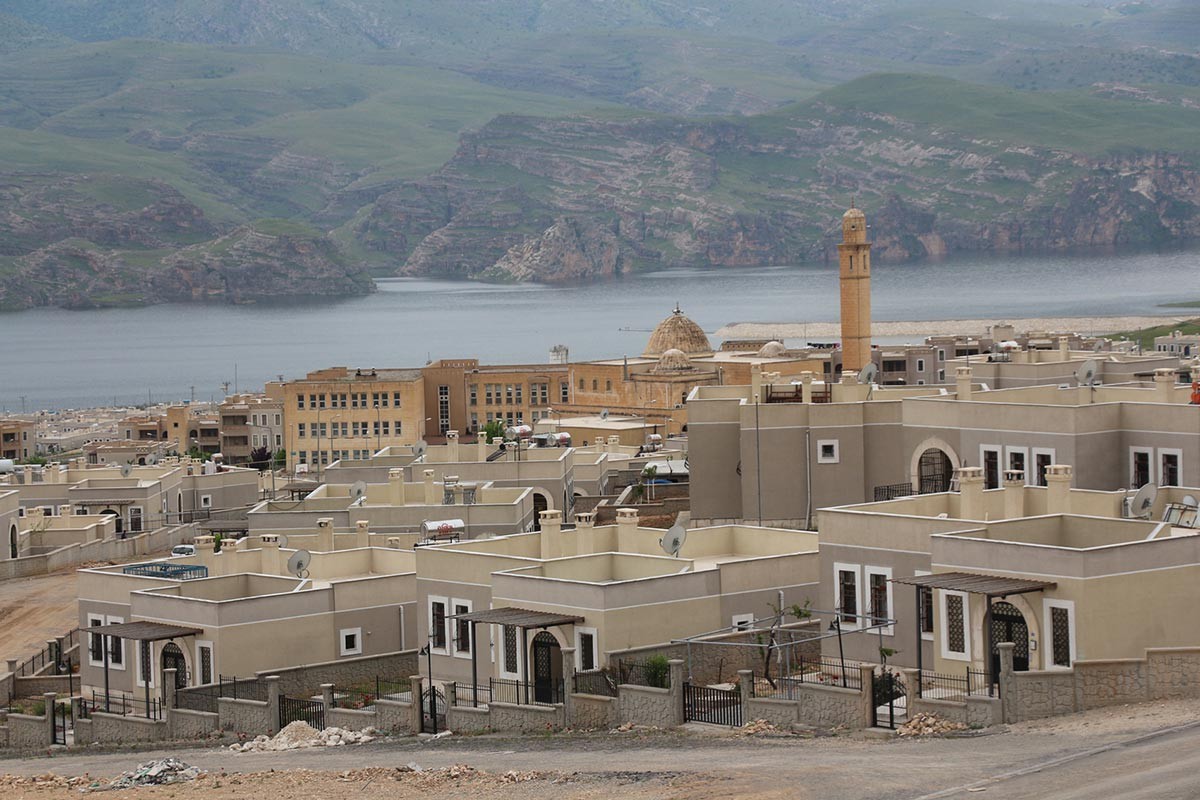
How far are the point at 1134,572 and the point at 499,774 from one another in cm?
827

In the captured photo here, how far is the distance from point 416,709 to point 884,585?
6.97m

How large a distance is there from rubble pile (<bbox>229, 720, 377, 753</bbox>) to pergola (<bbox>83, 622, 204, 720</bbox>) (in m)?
3.64

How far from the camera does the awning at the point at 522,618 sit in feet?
99.9

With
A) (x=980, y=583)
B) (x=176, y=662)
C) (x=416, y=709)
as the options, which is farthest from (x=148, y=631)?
(x=980, y=583)

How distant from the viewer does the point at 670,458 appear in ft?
217

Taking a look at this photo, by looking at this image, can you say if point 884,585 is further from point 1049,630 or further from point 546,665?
point 546,665

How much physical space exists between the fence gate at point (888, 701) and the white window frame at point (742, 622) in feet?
17.6

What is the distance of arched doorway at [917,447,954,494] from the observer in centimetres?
4047

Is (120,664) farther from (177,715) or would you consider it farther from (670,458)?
(670,458)

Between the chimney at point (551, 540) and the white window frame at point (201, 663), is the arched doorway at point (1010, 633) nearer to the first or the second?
Answer: the chimney at point (551, 540)

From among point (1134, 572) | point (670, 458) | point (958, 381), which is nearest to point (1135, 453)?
point (958, 381)

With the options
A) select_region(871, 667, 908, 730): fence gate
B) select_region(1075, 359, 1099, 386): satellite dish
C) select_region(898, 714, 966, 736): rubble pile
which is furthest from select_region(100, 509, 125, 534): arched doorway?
select_region(898, 714, 966, 736): rubble pile

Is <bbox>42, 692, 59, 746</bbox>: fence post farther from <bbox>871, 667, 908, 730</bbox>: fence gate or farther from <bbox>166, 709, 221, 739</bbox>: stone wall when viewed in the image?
<bbox>871, 667, 908, 730</bbox>: fence gate

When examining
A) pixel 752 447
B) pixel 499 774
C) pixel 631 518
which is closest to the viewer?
pixel 499 774
